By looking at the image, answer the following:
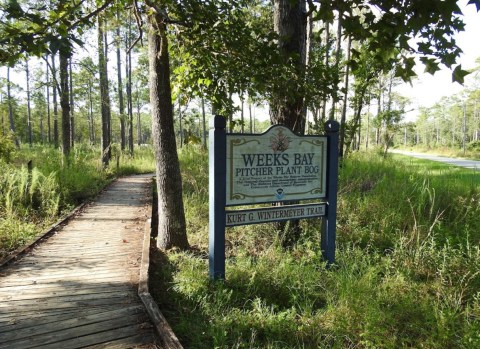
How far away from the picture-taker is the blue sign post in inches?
137

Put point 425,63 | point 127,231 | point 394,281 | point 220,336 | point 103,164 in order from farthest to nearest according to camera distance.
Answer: point 103,164
point 127,231
point 394,281
point 220,336
point 425,63

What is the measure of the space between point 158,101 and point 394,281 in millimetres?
3959

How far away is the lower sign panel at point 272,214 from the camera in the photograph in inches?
142

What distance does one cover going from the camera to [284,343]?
9.06 feet

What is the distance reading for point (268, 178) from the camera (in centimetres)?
379

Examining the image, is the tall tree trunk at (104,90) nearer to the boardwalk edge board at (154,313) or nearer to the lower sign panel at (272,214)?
the boardwalk edge board at (154,313)

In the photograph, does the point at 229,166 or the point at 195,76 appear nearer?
the point at 229,166

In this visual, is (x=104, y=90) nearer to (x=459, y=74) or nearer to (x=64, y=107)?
(x=64, y=107)

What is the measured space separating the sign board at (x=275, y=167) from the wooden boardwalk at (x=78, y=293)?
161cm

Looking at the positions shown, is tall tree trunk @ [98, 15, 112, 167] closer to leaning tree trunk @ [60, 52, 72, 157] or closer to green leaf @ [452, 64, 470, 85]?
leaning tree trunk @ [60, 52, 72, 157]

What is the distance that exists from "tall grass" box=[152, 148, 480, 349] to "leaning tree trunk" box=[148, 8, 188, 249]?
37cm

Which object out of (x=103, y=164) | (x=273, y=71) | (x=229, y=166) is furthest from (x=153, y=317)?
(x=103, y=164)

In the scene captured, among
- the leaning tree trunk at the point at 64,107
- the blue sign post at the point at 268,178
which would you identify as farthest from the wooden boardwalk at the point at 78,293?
the leaning tree trunk at the point at 64,107

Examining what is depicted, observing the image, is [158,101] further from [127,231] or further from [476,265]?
[476,265]
